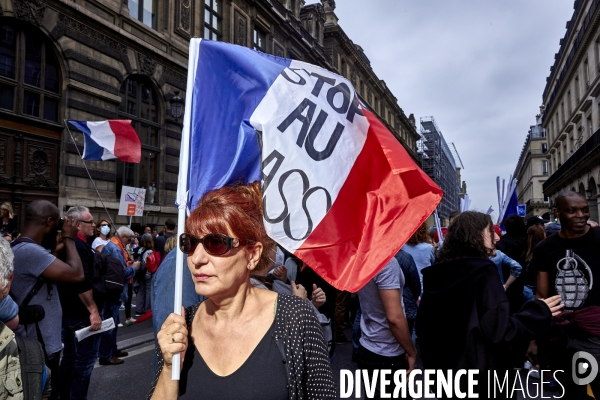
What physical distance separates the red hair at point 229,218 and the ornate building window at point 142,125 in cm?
1356

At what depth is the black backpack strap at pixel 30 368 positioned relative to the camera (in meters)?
2.02

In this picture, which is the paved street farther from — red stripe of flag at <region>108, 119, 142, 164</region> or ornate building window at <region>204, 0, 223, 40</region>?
ornate building window at <region>204, 0, 223, 40</region>

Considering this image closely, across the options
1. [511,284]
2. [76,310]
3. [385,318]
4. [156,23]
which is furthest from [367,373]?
[156,23]

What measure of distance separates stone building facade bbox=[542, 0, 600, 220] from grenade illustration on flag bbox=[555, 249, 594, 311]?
22797mm

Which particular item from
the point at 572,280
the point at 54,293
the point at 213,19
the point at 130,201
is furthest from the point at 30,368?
the point at 213,19

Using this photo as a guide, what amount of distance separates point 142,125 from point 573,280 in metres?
14.2

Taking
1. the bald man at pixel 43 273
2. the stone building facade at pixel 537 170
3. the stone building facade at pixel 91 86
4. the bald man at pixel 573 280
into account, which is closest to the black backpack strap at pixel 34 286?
the bald man at pixel 43 273

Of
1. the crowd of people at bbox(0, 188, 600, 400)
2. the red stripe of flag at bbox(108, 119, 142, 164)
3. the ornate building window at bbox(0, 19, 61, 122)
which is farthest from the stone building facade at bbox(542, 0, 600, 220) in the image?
the ornate building window at bbox(0, 19, 61, 122)

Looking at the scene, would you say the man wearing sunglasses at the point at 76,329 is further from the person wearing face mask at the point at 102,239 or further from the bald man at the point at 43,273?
the person wearing face mask at the point at 102,239

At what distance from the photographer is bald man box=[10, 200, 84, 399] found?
10.5 feet

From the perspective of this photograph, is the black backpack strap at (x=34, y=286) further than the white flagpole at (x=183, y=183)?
Yes

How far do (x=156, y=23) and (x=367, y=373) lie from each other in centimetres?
1537

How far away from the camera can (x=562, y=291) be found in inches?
137

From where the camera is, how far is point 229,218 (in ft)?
5.89
